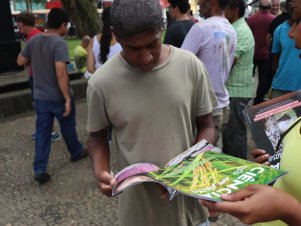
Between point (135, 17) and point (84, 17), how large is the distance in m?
7.26

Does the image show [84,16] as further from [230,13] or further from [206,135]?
[206,135]

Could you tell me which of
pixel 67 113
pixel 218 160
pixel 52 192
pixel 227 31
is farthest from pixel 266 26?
pixel 218 160

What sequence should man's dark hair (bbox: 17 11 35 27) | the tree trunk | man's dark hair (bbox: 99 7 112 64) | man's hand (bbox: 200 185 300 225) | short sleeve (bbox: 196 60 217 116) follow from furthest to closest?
the tree trunk
man's dark hair (bbox: 17 11 35 27)
man's dark hair (bbox: 99 7 112 64)
short sleeve (bbox: 196 60 217 116)
man's hand (bbox: 200 185 300 225)

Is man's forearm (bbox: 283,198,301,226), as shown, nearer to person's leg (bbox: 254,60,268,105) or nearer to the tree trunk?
person's leg (bbox: 254,60,268,105)

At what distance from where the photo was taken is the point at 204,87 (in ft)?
5.35

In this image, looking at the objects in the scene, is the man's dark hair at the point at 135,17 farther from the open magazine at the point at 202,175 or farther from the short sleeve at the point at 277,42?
the short sleeve at the point at 277,42

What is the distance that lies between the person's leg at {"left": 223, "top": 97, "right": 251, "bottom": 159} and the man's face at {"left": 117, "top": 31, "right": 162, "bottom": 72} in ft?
7.47

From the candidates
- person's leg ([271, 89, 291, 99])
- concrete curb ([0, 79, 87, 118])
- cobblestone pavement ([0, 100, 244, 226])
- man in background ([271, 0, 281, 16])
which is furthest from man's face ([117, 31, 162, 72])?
man in background ([271, 0, 281, 16])

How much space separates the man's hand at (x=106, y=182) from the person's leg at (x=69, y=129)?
267 cm

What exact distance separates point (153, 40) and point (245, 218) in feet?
2.54

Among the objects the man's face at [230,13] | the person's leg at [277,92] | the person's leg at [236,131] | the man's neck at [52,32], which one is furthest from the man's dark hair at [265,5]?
the man's neck at [52,32]

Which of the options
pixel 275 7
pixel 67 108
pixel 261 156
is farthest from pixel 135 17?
pixel 275 7

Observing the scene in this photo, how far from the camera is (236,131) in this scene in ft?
12.2

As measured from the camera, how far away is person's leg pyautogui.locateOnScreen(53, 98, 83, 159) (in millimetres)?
4062
